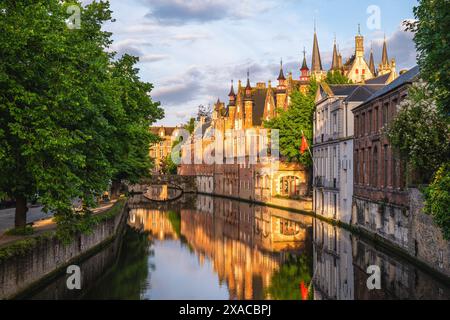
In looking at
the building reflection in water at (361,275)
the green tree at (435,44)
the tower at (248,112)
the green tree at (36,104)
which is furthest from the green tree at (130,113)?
the tower at (248,112)

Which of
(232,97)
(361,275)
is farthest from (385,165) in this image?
(232,97)

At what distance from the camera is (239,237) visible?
46.4m

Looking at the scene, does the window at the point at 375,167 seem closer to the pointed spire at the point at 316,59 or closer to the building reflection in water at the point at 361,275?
the building reflection in water at the point at 361,275

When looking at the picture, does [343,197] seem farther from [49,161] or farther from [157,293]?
[49,161]

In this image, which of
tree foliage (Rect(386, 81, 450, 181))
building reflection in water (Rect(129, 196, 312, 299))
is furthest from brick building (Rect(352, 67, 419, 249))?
building reflection in water (Rect(129, 196, 312, 299))

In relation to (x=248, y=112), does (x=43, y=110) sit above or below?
below

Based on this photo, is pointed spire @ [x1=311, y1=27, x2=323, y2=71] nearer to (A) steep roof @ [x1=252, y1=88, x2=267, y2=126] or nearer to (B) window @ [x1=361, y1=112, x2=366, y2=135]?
(A) steep roof @ [x1=252, y1=88, x2=267, y2=126]

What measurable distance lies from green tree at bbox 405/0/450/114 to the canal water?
25.5ft

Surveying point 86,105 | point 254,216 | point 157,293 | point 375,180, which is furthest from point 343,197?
point 86,105

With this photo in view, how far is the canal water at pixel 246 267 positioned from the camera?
2519 centimetres

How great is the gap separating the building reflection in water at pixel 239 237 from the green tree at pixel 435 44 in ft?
32.9

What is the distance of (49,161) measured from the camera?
74.8 ft

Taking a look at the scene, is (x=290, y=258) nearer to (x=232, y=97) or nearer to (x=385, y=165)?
(x=385, y=165)

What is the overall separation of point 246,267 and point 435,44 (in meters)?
16.0
